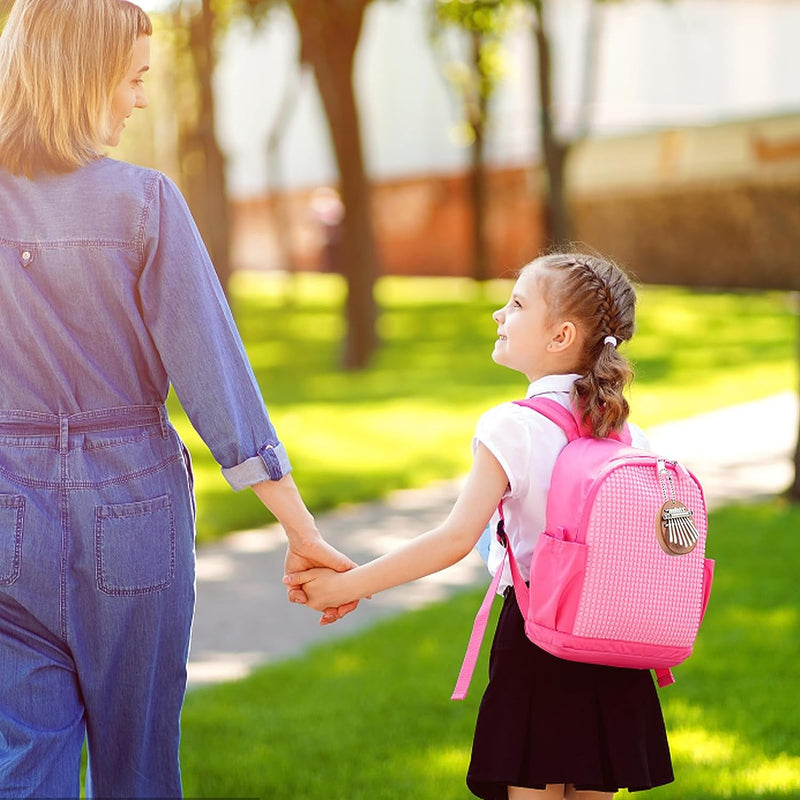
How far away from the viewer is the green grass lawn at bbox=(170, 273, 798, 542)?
932 centimetres

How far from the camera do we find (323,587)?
2.82 metres

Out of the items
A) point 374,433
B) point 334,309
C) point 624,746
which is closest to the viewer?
point 624,746

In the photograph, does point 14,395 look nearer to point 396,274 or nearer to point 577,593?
point 577,593

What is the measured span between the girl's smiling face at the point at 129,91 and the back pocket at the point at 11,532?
2.21 feet

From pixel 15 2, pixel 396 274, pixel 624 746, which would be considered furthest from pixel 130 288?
pixel 396 274

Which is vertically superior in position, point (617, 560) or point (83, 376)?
point (83, 376)

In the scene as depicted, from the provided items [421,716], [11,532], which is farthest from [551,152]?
[11,532]

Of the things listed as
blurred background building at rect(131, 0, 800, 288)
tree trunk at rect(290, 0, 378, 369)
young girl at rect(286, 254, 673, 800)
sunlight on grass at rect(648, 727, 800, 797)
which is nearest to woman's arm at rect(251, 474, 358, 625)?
young girl at rect(286, 254, 673, 800)

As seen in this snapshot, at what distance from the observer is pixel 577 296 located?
8.61 ft

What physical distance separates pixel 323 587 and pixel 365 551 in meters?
4.17

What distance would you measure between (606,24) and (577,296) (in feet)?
94.5

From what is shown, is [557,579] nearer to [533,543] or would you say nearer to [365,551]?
[533,543]

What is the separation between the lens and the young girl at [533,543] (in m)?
2.54

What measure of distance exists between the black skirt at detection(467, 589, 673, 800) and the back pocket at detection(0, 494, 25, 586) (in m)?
0.92
